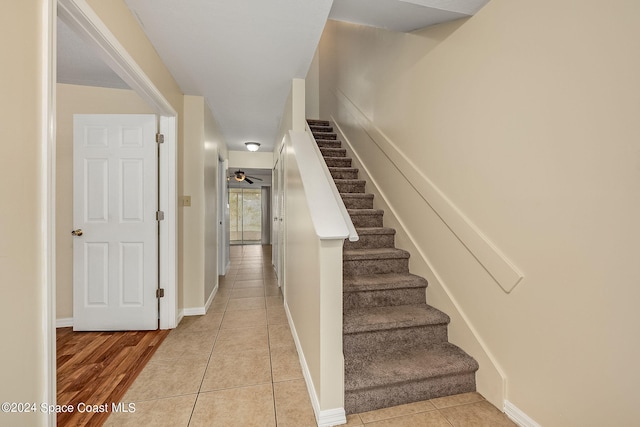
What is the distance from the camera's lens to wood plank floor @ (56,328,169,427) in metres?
1.60

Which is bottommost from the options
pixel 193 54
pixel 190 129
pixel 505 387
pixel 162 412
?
pixel 162 412

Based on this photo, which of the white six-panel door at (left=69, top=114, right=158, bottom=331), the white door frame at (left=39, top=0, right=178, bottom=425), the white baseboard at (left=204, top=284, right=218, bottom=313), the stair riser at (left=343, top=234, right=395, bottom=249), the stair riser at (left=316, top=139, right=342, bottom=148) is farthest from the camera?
the stair riser at (left=316, top=139, right=342, bottom=148)

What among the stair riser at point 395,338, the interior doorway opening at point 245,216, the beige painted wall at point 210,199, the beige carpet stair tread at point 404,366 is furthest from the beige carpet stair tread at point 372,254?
the interior doorway opening at point 245,216

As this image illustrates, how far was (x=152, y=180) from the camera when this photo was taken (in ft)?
8.46

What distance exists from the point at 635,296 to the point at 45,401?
224 cm

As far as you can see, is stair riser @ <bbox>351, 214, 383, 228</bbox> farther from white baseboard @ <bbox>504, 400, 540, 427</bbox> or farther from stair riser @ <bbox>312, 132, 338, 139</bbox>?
stair riser @ <bbox>312, 132, 338, 139</bbox>

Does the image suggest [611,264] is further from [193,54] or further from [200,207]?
[200,207]

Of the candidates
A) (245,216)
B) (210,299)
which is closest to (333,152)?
(210,299)

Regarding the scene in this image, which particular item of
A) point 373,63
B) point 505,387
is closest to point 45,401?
point 505,387

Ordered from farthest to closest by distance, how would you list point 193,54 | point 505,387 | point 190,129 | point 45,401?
point 190,129
point 193,54
point 505,387
point 45,401

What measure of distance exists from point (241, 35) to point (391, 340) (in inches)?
93.5

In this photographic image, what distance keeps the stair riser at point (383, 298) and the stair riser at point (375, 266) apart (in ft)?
0.80

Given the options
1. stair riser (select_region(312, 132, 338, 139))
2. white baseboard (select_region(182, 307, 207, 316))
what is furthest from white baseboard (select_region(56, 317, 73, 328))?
stair riser (select_region(312, 132, 338, 139))

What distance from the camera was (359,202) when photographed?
296cm
